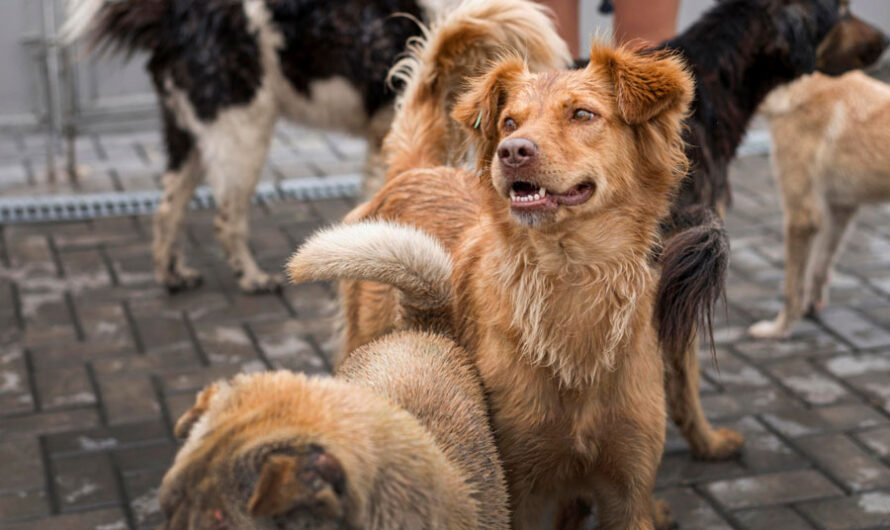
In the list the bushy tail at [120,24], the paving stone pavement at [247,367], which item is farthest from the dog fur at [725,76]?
the bushy tail at [120,24]

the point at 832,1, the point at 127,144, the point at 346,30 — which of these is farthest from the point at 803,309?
the point at 127,144

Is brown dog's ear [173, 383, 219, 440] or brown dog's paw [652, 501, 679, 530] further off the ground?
brown dog's ear [173, 383, 219, 440]

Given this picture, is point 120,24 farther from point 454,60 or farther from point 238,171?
point 454,60

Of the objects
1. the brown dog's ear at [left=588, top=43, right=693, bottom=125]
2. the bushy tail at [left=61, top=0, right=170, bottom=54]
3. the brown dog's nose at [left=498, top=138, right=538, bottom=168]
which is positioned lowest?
the bushy tail at [left=61, top=0, right=170, bottom=54]

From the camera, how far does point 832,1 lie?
403cm

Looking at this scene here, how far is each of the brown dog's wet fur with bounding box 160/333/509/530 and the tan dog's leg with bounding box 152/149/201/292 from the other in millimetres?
3136

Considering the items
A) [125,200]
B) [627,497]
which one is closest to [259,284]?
[125,200]

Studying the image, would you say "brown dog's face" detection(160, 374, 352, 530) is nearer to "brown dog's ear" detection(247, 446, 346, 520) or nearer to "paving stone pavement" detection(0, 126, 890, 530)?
"brown dog's ear" detection(247, 446, 346, 520)

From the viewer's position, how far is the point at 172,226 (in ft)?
Result: 17.8

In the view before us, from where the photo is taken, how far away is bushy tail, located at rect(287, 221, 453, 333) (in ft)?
9.00

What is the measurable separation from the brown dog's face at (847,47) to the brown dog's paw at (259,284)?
2862mm

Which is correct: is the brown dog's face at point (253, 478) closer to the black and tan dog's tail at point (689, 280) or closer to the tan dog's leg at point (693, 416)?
the black and tan dog's tail at point (689, 280)

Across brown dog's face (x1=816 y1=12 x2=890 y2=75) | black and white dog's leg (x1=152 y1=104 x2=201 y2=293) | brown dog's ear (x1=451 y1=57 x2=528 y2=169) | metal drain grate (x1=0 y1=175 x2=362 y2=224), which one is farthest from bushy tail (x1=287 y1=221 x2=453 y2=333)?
metal drain grate (x1=0 y1=175 x2=362 y2=224)

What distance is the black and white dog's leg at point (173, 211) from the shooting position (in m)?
5.38
